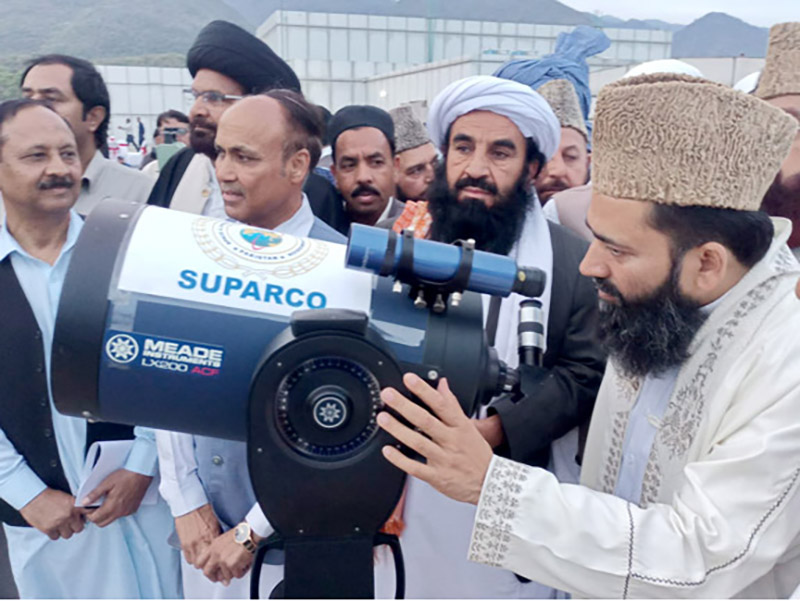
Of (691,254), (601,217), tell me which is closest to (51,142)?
(601,217)

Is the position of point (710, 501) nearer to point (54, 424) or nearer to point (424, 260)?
point (424, 260)

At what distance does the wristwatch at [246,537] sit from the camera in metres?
1.76

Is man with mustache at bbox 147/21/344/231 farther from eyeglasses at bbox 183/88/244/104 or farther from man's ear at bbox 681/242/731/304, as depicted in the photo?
man's ear at bbox 681/242/731/304

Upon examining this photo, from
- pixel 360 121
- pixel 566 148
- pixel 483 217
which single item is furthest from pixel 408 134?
pixel 483 217

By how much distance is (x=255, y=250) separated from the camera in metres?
1.29

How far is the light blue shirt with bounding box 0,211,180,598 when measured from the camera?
2.03 meters

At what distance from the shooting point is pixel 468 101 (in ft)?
7.69

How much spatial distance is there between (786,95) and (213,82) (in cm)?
224

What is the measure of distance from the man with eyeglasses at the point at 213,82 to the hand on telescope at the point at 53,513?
4.09 feet

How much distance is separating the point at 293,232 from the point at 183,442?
27.0 inches

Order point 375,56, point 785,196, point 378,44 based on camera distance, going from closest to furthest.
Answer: point 785,196 < point 375,56 < point 378,44

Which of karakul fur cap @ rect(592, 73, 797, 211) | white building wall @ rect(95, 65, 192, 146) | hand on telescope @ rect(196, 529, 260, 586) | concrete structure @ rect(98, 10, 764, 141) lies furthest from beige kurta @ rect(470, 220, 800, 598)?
white building wall @ rect(95, 65, 192, 146)

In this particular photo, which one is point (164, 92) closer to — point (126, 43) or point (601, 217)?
point (601, 217)

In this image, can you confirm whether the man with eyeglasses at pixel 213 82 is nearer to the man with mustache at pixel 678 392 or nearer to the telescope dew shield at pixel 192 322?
the telescope dew shield at pixel 192 322
